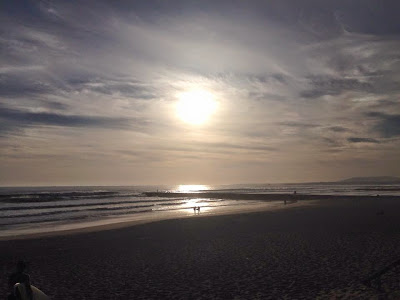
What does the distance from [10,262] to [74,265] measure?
11.7 ft

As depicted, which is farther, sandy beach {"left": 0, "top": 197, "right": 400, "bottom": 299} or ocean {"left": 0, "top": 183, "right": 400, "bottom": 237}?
ocean {"left": 0, "top": 183, "right": 400, "bottom": 237}

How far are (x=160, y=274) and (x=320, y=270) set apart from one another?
20.1 feet

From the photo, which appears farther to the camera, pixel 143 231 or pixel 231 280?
pixel 143 231

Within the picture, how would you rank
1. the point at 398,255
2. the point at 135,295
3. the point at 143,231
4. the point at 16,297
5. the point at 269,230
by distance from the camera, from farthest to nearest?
1. the point at 143,231
2. the point at 269,230
3. the point at 398,255
4. the point at 135,295
5. the point at 16,297

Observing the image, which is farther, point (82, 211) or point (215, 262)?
point (82, 211)

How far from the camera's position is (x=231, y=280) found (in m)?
Result: 12.8

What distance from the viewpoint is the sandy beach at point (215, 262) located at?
11516 mm

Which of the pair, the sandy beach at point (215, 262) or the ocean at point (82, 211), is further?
the ocean at point (82, 211)

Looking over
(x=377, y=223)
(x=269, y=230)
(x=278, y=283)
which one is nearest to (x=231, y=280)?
(x=278, y=283)

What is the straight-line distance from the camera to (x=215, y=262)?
51.7ft

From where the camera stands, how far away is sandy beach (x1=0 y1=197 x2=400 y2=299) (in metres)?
11.5

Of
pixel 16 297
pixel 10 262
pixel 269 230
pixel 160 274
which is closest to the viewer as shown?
pixel 16 297

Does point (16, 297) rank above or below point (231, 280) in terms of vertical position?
above

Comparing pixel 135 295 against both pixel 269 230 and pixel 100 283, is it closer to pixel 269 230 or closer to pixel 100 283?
pixel 100 283
